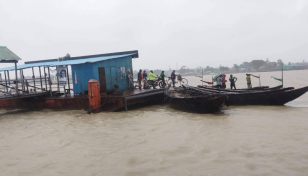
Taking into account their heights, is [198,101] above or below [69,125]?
above

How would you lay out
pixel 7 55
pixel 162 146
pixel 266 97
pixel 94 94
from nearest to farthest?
pixel 162 146 < pixel 94 94 < pixel 7 55 < pixel 266 97

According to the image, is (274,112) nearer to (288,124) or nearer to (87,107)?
(288,124)

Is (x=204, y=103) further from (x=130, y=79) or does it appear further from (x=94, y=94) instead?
(x=130, y=79)

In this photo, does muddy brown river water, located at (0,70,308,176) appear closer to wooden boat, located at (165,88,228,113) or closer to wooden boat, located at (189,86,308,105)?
wooden boat, located at (165,88,228,113)

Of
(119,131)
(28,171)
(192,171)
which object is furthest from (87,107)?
(192,171)

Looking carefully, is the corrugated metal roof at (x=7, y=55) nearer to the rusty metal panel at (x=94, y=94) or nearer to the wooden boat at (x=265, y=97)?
the rusty metal panel at (x=94, y=94)

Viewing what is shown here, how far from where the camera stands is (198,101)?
9984 mm

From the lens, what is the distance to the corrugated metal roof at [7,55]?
11.2 m

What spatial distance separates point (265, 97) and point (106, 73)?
915 centimetres

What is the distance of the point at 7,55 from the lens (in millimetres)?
11438

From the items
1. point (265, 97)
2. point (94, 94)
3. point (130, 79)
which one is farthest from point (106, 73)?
point (265, 97)

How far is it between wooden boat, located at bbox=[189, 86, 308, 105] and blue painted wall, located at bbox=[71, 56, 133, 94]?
535 cm

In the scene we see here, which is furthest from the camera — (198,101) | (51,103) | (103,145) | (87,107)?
(51,103)

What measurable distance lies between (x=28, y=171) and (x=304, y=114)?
1037cm
